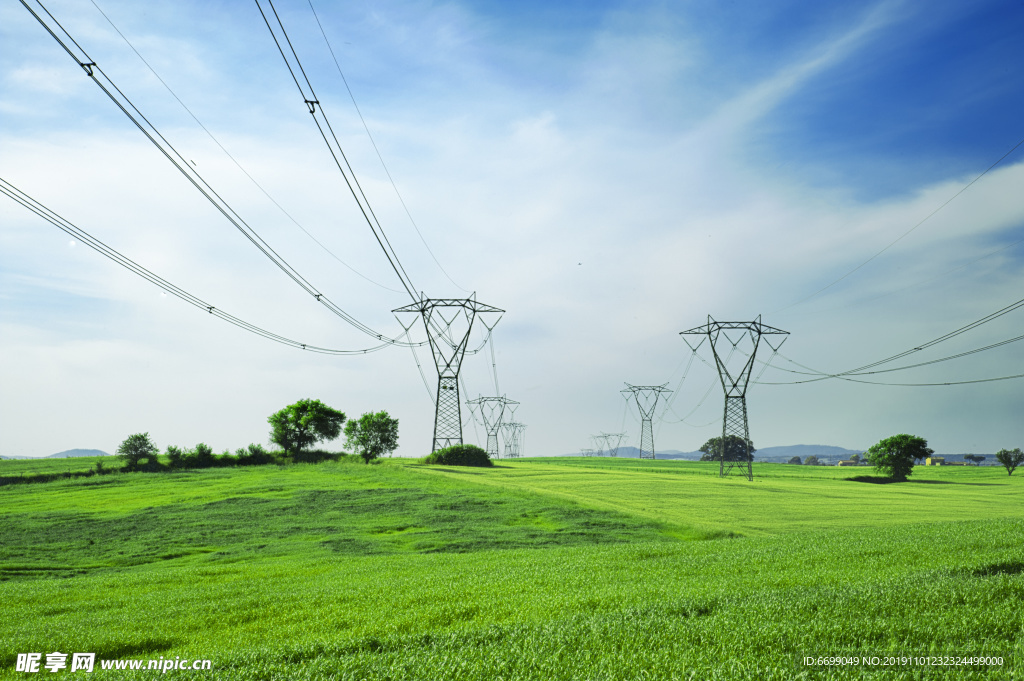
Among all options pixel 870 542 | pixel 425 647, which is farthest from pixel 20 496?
pixel 870 542

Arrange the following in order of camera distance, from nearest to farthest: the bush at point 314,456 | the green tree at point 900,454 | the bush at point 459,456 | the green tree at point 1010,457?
the bush at point 459,456 < the bush at point 314,456 < the green tree at point 900,454 < the green tree at point 1010,457

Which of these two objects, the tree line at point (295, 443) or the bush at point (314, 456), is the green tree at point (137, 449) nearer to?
the tree line at point (295, 443)

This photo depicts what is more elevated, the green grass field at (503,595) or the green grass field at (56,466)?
the green grass field at (503,595)

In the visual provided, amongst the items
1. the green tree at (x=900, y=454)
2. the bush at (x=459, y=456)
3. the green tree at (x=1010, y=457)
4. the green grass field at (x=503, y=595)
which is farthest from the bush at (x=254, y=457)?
the green tree at (x=1010, y=457)

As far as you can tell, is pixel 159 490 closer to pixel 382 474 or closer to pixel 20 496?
pixel 20 496

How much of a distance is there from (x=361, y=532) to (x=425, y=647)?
1524 cm

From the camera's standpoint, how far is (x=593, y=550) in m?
15.1

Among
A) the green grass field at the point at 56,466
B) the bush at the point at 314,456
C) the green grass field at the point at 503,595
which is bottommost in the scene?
the green grass field at the point at 56,466

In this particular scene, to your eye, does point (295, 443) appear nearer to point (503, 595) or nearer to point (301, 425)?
point (301, 425)

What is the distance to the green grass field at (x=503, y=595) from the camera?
5.86m

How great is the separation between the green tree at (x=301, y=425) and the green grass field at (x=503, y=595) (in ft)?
131

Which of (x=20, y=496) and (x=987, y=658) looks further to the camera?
(x=20, y=496)

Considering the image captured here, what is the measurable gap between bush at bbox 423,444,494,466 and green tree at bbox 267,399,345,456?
1597 centimetres

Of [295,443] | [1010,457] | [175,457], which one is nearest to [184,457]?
[175,457]
